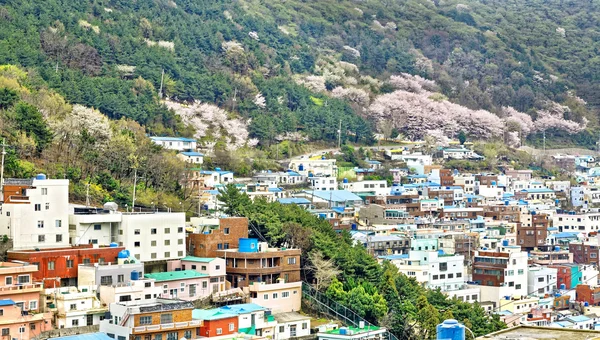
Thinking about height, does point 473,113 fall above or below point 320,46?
below

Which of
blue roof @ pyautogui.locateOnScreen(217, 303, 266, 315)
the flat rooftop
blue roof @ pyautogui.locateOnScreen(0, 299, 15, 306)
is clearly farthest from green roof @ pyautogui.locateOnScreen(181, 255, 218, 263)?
the flat rooftop

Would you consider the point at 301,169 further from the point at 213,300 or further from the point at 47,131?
the point at 213,300

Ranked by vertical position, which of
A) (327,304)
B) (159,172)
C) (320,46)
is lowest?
(327,304)

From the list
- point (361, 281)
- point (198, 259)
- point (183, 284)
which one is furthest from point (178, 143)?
point (183, 284)

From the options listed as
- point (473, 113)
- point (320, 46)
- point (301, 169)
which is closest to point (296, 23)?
point (320, 46)

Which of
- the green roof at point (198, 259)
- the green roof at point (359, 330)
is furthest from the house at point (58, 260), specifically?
the green roof at point (359, 330)

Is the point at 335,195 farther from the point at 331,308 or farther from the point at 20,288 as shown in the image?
the point at 20,288
